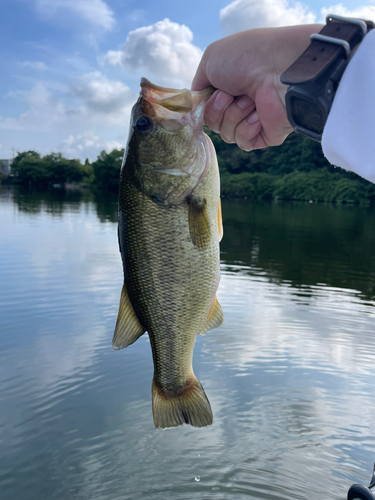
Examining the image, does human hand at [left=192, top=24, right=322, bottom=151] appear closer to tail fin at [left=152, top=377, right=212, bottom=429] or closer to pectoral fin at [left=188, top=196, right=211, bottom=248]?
pectoral fin at [left=188, top=196, right=211, bottom=248]

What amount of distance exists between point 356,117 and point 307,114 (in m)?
0.43

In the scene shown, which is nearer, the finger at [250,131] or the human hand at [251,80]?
the human hand at [251,80]

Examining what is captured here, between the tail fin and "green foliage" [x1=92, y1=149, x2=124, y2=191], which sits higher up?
"green foliage" [x1=92, y1=149, x2=124, y2=191]

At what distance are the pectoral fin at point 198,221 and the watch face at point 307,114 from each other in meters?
0.62

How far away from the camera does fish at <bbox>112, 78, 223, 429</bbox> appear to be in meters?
2.23

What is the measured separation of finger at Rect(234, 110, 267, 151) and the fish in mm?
427

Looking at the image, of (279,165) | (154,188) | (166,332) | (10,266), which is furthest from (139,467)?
(279,165)

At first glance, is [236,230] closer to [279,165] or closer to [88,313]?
[88,313]

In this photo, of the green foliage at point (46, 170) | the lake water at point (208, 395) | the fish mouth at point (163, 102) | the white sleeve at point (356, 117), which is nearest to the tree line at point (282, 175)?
the green foliage at point (46, 170)

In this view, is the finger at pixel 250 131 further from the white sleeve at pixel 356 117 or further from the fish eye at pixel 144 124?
the white sleeve at pixel 356 117

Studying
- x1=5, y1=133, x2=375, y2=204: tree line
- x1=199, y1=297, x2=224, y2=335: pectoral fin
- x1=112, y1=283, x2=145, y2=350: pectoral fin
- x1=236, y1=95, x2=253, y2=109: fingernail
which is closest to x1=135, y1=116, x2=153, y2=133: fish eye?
x1=236, y1=95, x2=253, y2=109: fingernail

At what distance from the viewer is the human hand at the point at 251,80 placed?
2193 mm

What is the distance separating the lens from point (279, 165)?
79750 millimetres

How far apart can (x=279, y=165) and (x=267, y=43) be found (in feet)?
264
